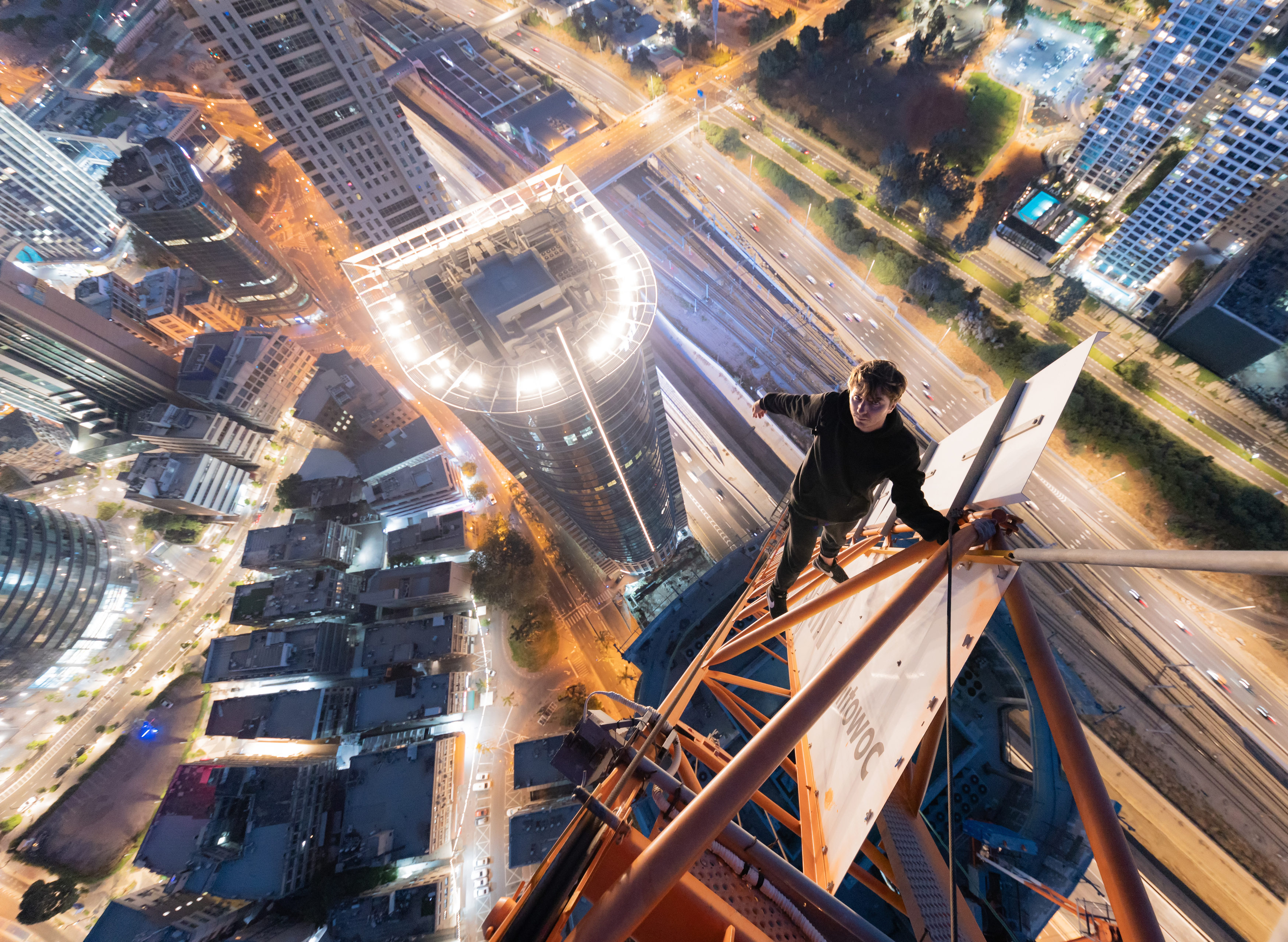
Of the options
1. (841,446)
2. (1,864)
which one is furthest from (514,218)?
(1,864)

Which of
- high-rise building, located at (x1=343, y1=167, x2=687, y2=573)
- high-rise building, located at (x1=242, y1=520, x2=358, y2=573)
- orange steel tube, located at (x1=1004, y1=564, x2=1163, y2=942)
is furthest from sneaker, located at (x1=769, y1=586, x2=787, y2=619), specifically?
high-rise building, located at (x1=242, y1=520, x2=358, y2=573)

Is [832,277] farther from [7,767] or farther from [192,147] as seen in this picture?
[7,767]

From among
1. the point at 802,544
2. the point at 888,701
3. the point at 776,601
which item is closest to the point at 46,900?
the point at 776,601

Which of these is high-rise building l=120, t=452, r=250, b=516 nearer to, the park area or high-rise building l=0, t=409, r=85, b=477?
high-rise building l=0, t=409, r=85, b=477

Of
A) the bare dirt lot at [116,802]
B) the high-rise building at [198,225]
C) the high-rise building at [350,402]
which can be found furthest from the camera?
the high-rise building at [350,402]

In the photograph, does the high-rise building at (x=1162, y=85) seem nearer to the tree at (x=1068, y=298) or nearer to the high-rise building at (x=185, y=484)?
the tree at (x=1068, y=298)

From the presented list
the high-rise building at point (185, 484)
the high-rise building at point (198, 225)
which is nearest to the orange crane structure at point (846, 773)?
the high-rise building at point (185, 484)
